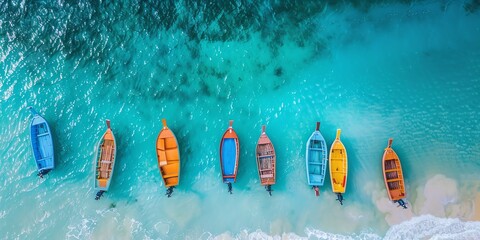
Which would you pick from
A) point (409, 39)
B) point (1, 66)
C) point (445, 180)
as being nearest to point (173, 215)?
point (1, 66)

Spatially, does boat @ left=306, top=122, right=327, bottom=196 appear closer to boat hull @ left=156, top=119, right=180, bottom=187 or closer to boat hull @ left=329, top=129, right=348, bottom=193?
boat hull @ left=329, top=129, right=348, bottom=193

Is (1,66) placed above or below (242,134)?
above

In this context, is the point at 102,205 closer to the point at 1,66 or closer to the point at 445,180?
the point at 1,66

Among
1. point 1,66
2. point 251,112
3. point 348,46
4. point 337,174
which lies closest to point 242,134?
point 251,112

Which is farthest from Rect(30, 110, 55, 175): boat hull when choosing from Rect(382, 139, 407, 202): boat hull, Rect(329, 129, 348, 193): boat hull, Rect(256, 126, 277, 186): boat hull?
Rect(382, 139, 407, 202): boat hull

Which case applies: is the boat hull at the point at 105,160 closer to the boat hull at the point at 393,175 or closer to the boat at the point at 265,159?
the boat at the point at 265,159

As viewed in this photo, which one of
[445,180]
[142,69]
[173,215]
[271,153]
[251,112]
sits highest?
[142,69]

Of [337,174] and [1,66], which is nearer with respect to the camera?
[337,174]
